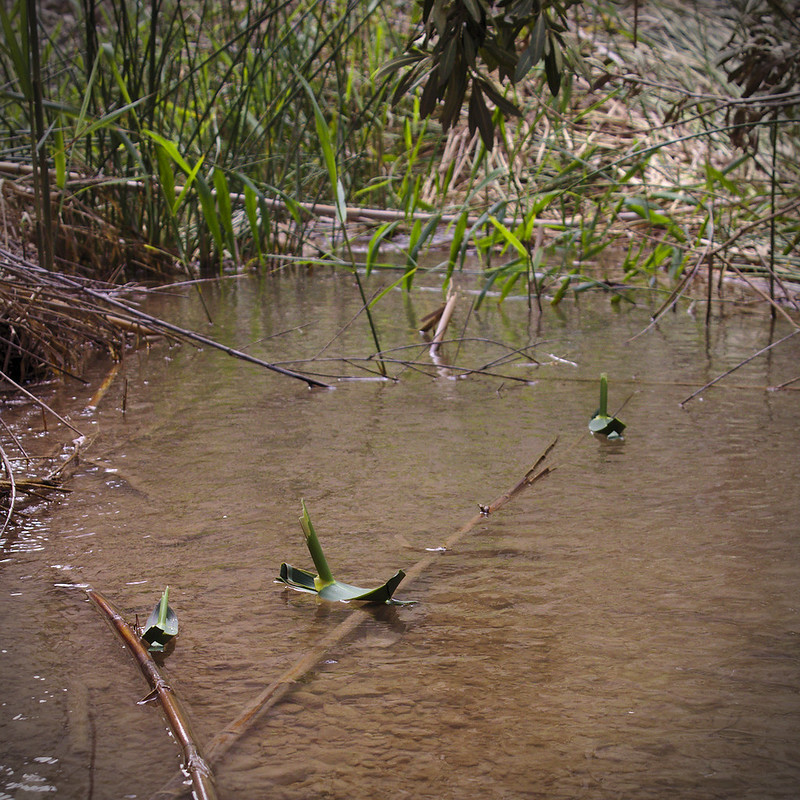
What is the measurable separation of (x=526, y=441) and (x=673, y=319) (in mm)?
1173

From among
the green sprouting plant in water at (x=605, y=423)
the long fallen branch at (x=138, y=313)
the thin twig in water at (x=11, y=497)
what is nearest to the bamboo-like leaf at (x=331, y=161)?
the long fallen branch at (x=138, y=313)

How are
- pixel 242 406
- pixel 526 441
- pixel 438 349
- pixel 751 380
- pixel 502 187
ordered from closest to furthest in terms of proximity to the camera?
pixel 526 441, pixel 242 406, pixel 751 380, pixel 438 349, pixel 502 187

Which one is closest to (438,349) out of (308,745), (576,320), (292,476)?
(576,320)

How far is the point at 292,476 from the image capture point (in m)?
1.18

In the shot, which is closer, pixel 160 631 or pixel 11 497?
pixel 160 631

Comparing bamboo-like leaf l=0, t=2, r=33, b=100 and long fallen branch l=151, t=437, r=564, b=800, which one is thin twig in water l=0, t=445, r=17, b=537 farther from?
bamboo-like leaf l=0, t=2, r=33, b=100

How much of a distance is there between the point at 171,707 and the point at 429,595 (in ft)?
0.90

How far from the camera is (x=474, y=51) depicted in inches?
44.8

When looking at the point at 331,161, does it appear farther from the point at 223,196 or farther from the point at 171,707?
the point at 171,707

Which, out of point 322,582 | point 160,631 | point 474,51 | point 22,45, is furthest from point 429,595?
point 22,45

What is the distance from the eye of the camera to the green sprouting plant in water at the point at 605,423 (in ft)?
4.34

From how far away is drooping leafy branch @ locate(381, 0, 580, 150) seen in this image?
1120 millimetres

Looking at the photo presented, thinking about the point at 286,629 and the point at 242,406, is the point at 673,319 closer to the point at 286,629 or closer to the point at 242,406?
the point at 242,406

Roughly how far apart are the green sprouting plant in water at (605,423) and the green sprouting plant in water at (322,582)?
1.92ft
